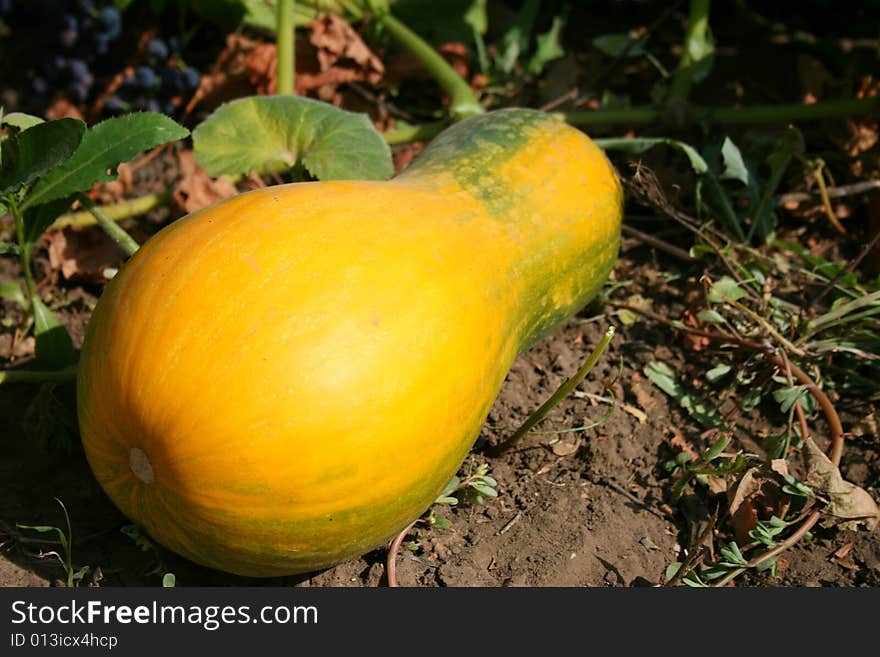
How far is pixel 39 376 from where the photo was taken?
218 centimetres

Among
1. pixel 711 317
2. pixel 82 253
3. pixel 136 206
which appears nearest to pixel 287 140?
pixel 136 206

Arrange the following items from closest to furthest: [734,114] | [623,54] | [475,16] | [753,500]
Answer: [753,500]
[734,114]
[623,54]
[475,16]

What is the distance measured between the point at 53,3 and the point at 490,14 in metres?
1.55

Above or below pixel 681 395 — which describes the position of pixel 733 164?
above

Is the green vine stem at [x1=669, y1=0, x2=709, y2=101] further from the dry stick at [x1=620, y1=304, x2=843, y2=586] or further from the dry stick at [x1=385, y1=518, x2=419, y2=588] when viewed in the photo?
the dry stick at [x1=385, y1=518, x2=419, y2=588]

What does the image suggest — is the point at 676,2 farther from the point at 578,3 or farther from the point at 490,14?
the point at 490,14

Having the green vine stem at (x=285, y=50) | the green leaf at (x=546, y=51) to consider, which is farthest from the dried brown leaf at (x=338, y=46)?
the green leaf at (x=546, y=51)

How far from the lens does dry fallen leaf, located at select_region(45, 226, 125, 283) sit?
271 cm

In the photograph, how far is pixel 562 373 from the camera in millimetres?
2492

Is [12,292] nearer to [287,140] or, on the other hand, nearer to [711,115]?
[287,140]

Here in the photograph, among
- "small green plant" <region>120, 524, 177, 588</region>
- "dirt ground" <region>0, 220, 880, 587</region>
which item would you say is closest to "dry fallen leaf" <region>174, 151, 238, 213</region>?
"dirt ground" <region>0, 220, 880, 587</region>

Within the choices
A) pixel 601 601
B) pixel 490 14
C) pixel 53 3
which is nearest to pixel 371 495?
pixel 601 601

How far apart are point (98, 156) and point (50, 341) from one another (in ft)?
1.47

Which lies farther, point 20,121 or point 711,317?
point 711,317
